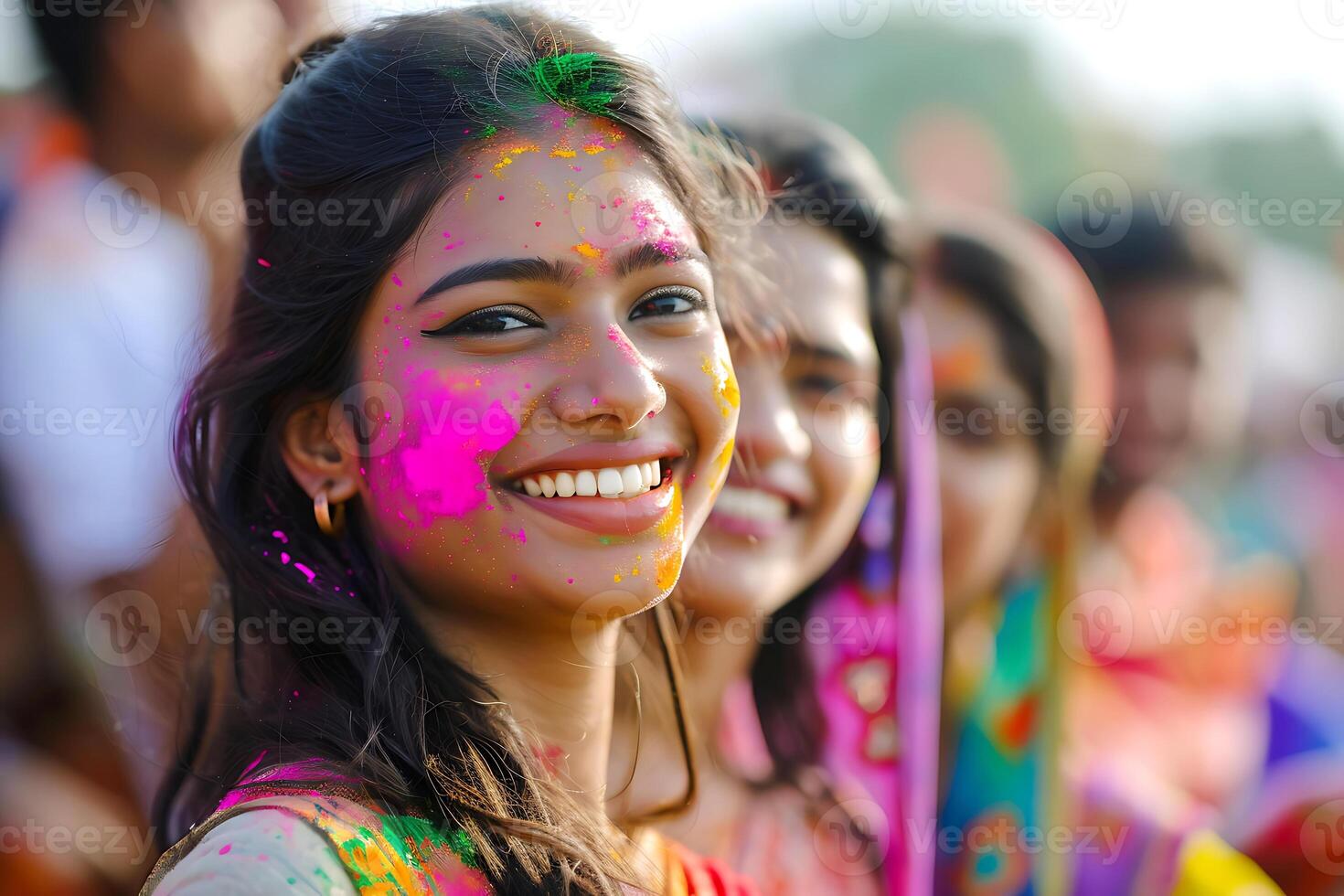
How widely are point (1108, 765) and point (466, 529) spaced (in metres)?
2.70

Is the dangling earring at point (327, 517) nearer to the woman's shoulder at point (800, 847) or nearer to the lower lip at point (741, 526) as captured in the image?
the lower lip at point (741, 526)

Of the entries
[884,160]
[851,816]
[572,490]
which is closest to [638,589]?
[572,490]

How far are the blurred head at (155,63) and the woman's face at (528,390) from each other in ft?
5.42

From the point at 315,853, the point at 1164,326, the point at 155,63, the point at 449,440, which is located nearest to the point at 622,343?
the point at 449,440

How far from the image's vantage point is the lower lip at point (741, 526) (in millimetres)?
2445

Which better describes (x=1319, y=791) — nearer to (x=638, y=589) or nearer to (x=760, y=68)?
(x=638, y=589)

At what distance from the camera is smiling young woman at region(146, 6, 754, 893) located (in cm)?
144

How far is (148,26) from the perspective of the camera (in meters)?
2.89

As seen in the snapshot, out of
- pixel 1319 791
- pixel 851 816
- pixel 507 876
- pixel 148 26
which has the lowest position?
pixel 1319 791

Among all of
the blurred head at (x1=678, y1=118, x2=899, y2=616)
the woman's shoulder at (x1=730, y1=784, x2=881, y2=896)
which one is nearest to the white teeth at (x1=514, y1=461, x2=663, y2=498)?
the blurred head at (x1=678, y1=118, x2=899, y2=616)

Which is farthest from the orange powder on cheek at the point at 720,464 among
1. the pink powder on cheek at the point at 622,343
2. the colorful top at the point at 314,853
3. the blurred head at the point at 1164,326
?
the blurred head at the point at 1164,326

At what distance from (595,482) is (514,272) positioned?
10.9 inches

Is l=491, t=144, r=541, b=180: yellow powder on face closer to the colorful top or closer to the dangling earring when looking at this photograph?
the dangling earring

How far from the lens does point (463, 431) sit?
4.71 feet
